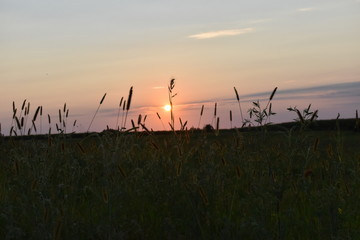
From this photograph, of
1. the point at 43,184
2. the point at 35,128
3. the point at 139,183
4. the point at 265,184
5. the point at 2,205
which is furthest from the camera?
the point at 35,128

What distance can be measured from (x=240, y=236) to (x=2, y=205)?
8.42 feet

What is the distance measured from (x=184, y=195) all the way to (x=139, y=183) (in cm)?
97

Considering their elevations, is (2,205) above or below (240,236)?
above

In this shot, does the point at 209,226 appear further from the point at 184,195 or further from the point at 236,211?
the point at 236,211

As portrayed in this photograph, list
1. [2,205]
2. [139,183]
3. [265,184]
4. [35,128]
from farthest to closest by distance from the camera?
[35,128], [139,183], [2,205], [265,184]

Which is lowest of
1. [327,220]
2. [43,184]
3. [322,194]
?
[327,220]

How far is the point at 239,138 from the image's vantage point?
5.01 metres

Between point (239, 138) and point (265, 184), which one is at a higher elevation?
point (239, 138)

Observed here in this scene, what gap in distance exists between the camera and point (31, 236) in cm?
416

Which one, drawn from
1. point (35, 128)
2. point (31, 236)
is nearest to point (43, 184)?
point (31, 236)

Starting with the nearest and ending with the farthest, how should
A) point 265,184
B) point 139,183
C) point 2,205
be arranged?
point 265,184
point 2,205
point 139,183

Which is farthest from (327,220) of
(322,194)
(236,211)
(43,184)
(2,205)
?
(2,205)

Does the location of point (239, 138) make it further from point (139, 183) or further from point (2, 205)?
point (2, 205)

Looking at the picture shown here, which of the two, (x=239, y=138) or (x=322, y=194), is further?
(x=239, y=138)
